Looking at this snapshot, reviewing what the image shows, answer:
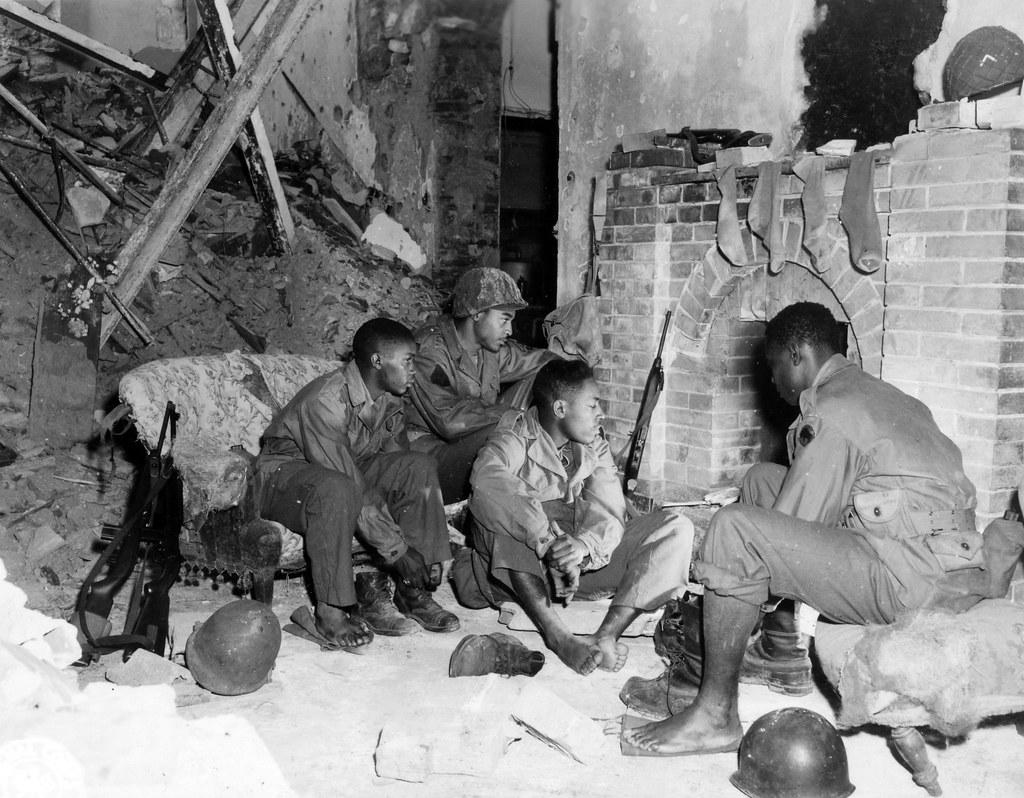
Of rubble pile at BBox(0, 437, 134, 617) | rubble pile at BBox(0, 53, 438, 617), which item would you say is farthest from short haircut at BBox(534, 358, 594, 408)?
rubble pile at BBox(0, 53, 438, 617)

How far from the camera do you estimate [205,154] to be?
272 inches

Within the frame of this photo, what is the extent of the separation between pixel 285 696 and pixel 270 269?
524 centimetres

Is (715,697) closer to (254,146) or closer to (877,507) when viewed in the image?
(877,507)

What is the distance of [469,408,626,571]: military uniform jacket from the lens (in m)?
3.89

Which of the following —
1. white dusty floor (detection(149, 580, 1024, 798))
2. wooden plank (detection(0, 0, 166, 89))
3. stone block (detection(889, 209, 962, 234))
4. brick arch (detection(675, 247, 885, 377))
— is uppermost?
wooden plank (detection(0, 0, 166, 89))

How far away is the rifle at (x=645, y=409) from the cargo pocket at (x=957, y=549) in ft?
8.50

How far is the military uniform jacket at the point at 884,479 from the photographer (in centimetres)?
297

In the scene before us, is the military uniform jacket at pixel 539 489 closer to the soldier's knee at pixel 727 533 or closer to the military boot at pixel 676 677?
the military boot at pixel 676 677

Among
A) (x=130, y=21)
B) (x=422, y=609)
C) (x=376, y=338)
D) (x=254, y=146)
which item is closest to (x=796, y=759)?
(x=422, y=609)

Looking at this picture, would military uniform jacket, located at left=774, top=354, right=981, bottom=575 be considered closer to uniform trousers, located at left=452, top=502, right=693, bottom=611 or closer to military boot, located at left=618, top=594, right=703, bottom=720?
military boot, located at left=618, top=594, right=703, bottom=720

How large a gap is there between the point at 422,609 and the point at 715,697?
1629 mm

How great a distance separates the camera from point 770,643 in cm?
375

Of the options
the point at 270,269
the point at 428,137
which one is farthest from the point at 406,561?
the point at 428,137

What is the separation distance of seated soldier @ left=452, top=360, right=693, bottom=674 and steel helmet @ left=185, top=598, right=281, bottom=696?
917mm
